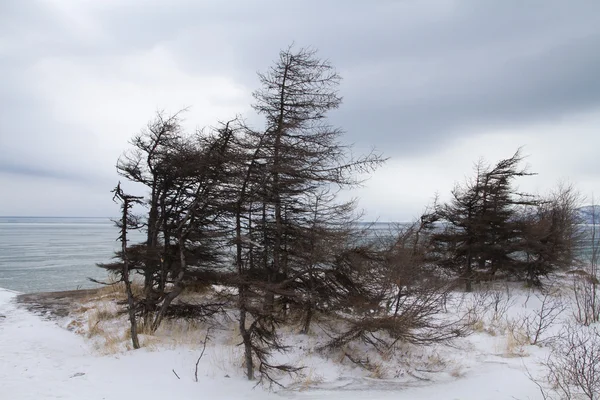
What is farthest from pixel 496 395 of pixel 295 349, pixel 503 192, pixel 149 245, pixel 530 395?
pixel 503 192

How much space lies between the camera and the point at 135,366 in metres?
8.17

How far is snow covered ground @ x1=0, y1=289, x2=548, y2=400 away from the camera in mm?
7109

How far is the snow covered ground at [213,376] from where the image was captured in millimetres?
7109

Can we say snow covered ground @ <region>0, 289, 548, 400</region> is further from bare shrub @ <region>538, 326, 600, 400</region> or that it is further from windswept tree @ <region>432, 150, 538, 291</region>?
windswept tree @ <region>432, 150, 538, 291</region>

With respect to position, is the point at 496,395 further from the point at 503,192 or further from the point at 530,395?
the point at 503,192

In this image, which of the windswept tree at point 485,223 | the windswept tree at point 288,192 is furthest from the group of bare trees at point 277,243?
the windswept tree at point 485,223

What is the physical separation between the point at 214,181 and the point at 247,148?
60.9 inches

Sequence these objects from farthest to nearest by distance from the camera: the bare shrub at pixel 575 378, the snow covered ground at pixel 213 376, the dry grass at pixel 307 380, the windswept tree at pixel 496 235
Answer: the windswept tree at pixel 496 235 → the dry grass at pixel 307 380 → the snow covered ground at pixel 213 376 → the bare shrub at pixel 575 378

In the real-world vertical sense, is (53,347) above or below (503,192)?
below

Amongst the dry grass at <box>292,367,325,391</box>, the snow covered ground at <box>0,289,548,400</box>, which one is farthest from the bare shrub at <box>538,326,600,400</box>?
the dry grass at <box>292,367,325,391</box>

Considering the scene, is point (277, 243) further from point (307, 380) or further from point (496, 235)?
point (496, 235)

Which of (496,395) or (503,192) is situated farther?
(503,192)

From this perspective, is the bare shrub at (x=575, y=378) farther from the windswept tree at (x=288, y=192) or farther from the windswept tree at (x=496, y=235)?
the windswept tree at (x=496, y=235)

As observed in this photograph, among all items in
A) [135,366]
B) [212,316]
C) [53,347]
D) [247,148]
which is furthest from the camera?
[212,316]
